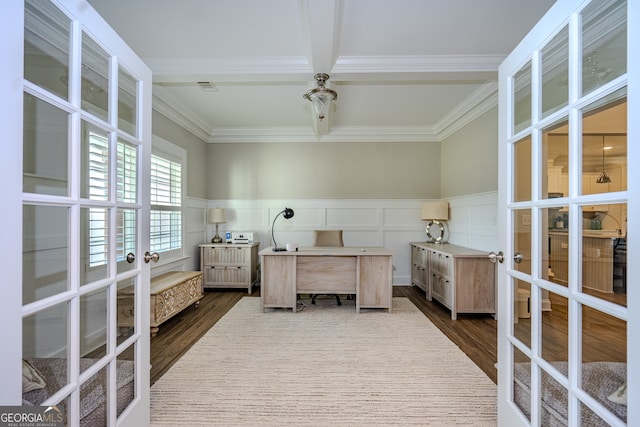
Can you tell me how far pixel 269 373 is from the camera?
219 cm

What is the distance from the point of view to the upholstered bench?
9.50 feet

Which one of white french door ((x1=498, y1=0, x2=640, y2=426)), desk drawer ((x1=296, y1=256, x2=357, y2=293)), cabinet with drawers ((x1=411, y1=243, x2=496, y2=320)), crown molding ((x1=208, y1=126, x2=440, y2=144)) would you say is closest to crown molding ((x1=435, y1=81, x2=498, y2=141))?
crown molding ((x1=208, y1=126, x2=440, y2=144))

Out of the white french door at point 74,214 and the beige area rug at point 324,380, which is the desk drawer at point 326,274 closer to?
the beige area rug at point 324,380

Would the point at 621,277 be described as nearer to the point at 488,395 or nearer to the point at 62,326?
the point at 488,395

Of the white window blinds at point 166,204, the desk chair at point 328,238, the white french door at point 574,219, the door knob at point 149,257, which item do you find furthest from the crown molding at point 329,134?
the door knob at point 149,257

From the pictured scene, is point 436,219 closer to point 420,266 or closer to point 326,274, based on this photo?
point 420,266

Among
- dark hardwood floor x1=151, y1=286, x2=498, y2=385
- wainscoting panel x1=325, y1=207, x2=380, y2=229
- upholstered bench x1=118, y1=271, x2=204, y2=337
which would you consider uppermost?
wainscoting panel x1=325, y1=207, x2=380, y2=229

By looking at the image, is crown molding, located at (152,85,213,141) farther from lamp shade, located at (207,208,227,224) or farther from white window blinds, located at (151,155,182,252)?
lamp shade, located at (207,208,227,224)

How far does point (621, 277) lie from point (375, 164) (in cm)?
444

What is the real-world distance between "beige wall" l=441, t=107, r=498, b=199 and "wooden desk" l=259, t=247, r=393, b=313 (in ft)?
5.34

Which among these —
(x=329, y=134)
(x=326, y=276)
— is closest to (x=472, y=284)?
(x=326, y=276)

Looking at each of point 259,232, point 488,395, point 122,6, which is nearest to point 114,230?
point 122,6

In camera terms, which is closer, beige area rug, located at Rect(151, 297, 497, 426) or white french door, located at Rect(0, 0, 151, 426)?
white french door, located at Rect(0, 0, 151, 426)

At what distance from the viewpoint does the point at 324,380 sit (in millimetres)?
2096
